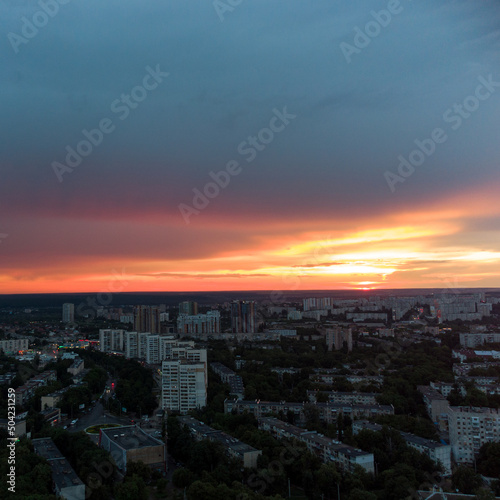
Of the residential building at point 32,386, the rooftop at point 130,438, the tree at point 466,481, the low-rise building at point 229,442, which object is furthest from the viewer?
the residential building at point 32,386

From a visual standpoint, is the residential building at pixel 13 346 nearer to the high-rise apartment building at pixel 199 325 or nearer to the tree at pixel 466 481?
the high-rise apartment building at pixel 199 325

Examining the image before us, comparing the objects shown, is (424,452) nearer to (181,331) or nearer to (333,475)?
(333,475)

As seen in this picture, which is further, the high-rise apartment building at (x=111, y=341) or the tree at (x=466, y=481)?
the high-rise apartment building at (x=111, y=341)

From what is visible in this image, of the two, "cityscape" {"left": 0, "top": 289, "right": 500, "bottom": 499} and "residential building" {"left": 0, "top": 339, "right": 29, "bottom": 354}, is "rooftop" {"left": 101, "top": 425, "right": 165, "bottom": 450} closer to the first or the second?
"cityscape" {"left": 0, "top": 289, "right": 500, "bottom": 499}

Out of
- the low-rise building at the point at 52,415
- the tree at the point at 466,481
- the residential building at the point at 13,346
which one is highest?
the residential building at the point at 13,346

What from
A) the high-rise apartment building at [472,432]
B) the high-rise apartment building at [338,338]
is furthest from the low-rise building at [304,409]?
the high-rise apartment building at [338,338]

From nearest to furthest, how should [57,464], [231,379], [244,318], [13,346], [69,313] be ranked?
[57,464], [231,379], [13,346], [244,318], [69,313]

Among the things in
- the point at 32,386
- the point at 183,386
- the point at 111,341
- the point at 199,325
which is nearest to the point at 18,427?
the point at 183,386

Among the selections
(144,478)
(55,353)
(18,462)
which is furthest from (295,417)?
(55,353)

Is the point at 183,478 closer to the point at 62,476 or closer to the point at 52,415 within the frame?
the point at 62,476
